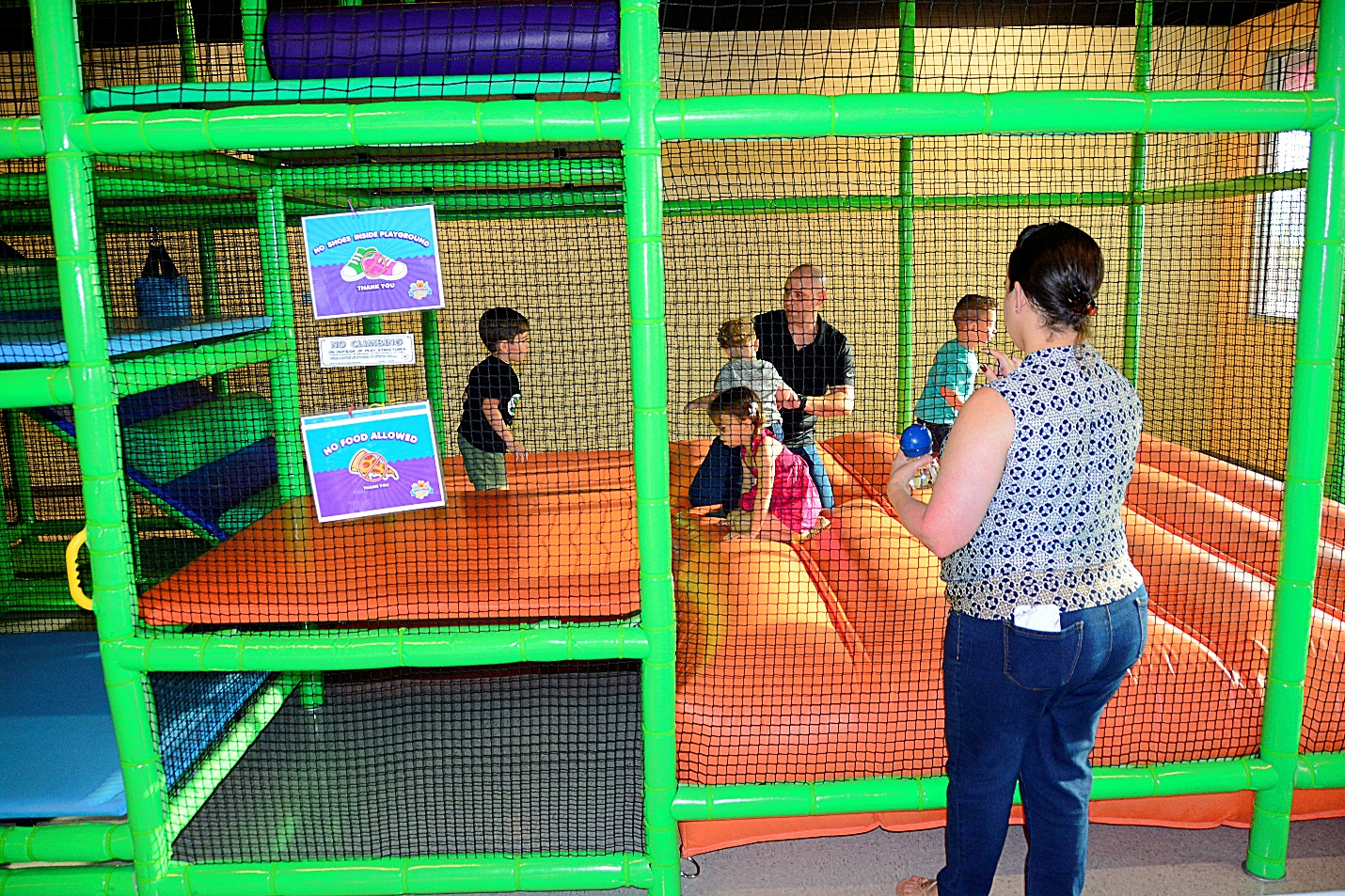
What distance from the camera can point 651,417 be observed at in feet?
6.82

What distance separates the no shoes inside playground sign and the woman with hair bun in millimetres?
1127

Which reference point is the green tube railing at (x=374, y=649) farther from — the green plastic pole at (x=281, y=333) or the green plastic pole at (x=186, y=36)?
the green plastic pole at (x=186, y=36)

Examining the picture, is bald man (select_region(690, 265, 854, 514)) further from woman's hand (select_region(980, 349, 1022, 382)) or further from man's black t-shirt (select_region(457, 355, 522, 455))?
woman's hand (select_region(980, 349, 1022, 382))

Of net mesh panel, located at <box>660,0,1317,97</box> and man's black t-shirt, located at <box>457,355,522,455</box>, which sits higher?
net mesh panel, located at <box>660,0,1317,97</box>

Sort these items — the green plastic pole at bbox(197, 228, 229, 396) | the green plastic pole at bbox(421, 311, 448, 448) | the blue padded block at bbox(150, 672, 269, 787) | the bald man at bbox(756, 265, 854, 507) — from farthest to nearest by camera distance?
1. the green plastic pole at bbox(197, 228, 229, 396)
2. the green plastic pole at bbox(421, 311, 448, 448)
3. the bald man at bbox(756, 265, 854, 507)
4. the blue padded block at bbox(150, 672, 269, 787)

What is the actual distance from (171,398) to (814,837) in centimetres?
274

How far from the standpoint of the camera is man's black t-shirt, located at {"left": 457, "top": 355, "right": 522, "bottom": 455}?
3273 mm

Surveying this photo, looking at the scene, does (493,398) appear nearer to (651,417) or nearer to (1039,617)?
(651,417)

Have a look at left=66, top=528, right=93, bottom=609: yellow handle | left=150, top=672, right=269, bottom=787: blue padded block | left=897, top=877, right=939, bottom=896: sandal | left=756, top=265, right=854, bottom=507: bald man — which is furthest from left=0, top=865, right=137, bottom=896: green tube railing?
left=756, top=265, right=854, bottom=507: bald man

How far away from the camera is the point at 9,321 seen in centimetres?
251

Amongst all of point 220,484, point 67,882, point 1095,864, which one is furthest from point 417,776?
point 1095,864

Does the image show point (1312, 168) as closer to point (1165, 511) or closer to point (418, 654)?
point (1165, 511)

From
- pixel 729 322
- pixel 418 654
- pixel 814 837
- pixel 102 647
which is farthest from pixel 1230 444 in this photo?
pixel 102 647

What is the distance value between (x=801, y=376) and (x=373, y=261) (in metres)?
2.02
